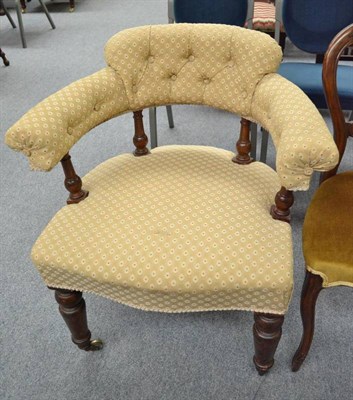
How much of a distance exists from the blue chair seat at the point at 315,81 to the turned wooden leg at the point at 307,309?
0.97 m

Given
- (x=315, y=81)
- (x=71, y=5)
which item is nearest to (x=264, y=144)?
(x=315, y=81)

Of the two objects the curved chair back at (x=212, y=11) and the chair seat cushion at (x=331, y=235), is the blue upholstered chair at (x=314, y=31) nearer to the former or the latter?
the curved chair back at (x=212, y=11)

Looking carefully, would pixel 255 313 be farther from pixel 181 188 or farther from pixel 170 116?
pixel 170 116

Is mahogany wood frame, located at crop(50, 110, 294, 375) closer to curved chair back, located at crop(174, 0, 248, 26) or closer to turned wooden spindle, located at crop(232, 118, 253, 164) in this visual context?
turned wooden spindle, located at crop(232, 118, 253, 164)

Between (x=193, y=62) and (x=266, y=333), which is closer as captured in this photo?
(x=266, y=333)

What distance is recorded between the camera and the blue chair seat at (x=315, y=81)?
1.57 metres

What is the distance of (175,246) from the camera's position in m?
0.85

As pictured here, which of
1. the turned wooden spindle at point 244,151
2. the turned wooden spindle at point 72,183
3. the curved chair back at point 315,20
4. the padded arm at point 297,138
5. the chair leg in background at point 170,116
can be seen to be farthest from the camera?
the chair leg in background at point 170,116

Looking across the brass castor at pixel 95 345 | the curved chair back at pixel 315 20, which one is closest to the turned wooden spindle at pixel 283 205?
the brass castor at pixel 95 345

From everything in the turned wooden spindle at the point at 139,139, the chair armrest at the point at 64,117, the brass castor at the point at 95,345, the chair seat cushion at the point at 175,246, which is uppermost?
the chair armrest at the point at 64,117

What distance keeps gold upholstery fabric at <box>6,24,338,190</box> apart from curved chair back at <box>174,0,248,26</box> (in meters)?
0.90

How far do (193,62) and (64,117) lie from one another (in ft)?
1.36

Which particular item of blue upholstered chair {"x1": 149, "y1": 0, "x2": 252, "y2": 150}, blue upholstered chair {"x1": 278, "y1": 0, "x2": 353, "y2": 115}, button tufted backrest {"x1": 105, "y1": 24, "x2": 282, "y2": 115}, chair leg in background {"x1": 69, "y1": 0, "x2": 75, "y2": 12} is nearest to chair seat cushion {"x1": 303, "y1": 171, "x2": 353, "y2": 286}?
button tufted backrest {"x1": 105, "y1": 24, "x2": 282, "y2": 115}

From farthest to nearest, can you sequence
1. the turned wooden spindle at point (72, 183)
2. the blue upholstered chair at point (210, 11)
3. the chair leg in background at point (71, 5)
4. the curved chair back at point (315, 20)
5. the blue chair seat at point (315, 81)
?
1. the chair leg in background at point (71, 5)
2. the blue upholstered chair at point (210, 11)
3. the curved chair back at point (315, 20)
4. the blue chair seat at point (315, 81)
5. the turned wooden spindle at point (72, 183)
